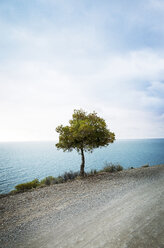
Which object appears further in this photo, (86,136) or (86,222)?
(86,136)

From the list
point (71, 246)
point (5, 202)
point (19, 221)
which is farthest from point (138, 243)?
point (5, 202)

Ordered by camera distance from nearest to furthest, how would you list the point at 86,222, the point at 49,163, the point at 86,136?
the point at 86,222
the point at 86,136
the point at 49,163

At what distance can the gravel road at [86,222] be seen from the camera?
3.66 meters

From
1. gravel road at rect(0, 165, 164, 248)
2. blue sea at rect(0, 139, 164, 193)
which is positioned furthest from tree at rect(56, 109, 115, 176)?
blue sea at rect(0, 139, 164, 193)

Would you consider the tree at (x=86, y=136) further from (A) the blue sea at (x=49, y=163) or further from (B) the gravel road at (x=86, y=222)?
(A) the blue sea at (x=49, y=163)

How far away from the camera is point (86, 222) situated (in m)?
4.84

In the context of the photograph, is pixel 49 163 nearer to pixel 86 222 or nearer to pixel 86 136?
pixel 86 136

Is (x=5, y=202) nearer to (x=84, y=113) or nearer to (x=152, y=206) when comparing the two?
(x=152, y=206)

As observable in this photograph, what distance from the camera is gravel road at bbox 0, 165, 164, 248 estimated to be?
3656 mm

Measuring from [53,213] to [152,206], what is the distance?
14.4 feet

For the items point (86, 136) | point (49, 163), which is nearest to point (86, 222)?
point (86, 136)

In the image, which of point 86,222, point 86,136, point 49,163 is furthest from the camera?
point 49,163

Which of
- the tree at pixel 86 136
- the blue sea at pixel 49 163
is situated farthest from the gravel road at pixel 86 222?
the blue sea at pixel 49 163

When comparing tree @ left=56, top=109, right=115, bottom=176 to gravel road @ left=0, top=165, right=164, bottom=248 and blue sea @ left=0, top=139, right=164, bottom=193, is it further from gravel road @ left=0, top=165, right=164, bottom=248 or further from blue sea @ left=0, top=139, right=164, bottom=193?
blue sea @ left=0, top=139, right=164, bottom=193
